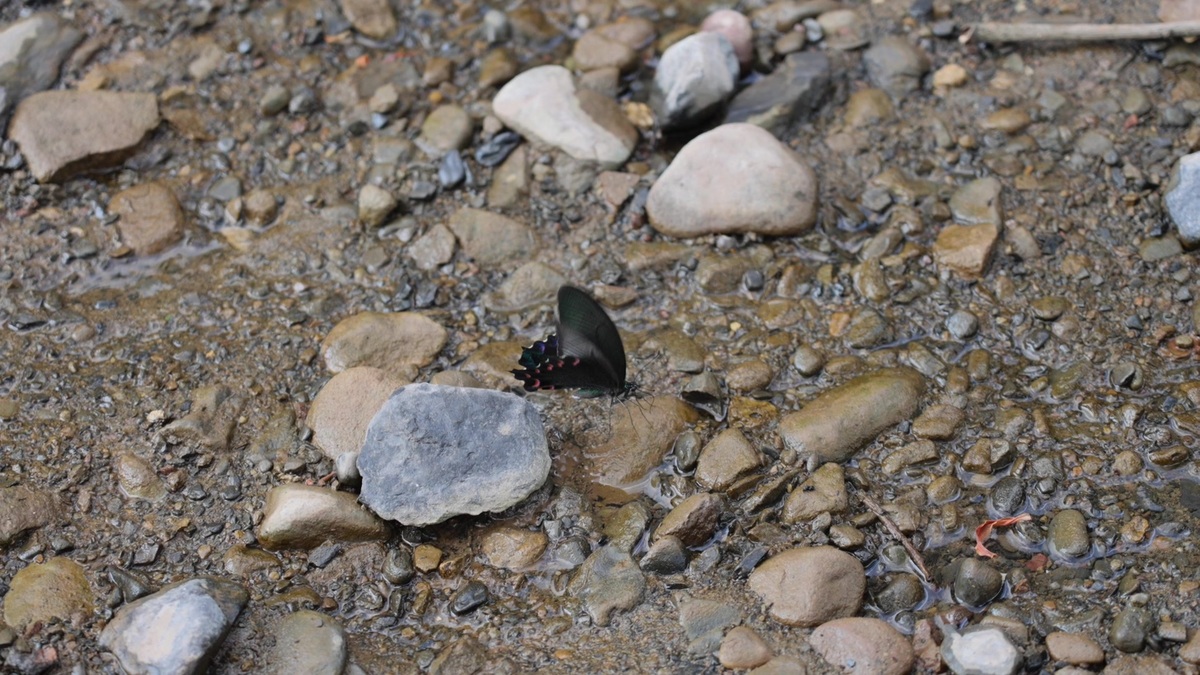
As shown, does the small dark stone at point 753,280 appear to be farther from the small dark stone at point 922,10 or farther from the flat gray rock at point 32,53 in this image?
the flat gray rock at point 32,53

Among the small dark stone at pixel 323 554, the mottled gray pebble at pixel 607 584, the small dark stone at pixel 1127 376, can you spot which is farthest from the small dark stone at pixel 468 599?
the small dark stone at pixel 1127 376

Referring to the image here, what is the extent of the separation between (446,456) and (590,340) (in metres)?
0.71

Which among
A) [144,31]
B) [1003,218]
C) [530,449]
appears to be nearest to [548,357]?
[530,449]

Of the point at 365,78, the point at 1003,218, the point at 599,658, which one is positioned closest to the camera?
the point at 599,658

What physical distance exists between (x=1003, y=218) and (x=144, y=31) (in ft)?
15.3

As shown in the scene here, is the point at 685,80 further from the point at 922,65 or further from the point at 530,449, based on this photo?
the point at 530,449

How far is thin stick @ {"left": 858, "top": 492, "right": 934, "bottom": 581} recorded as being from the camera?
11.2 ft

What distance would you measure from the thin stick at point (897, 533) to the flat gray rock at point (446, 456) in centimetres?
117

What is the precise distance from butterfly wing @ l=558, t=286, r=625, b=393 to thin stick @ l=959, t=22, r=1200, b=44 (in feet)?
9.22

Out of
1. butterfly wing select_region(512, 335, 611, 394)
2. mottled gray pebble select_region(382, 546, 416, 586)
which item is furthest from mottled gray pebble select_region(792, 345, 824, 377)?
mottled gray pebble select_region(382, 546, 416, 586)

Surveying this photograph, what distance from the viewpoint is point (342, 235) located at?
4.77m

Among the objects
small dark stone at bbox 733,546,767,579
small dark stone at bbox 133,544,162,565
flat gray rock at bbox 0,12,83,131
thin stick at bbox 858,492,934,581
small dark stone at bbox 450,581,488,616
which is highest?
flat gray rock at bbox 0,12,83,131

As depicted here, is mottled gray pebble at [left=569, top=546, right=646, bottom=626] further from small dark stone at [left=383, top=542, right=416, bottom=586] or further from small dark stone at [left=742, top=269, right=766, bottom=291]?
small dark stone at [left=742, top=269, right=766, bottom=291]

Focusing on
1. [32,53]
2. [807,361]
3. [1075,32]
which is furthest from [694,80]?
[32,53]
